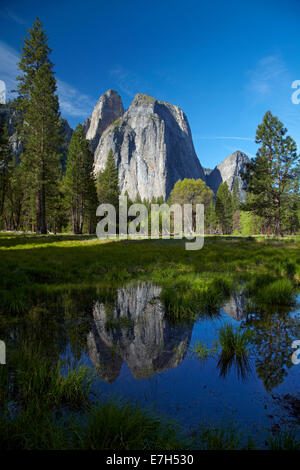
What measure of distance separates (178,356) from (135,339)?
32.3 inches

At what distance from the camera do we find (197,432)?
2.03 m

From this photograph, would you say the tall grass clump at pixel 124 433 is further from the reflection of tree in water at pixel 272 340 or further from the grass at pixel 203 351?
the grass at pixel 203 351

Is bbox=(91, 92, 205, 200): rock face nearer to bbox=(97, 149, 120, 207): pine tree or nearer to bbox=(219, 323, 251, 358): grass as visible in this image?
bbox=(97, 149, 120, 207): pine tree

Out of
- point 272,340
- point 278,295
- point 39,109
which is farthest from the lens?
point 39,109

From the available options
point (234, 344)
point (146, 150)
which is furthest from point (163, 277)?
point (146, 150)

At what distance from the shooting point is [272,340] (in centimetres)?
379

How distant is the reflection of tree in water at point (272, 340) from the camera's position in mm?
2963

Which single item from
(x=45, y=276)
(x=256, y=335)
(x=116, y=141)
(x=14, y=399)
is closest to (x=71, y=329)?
(x=14, y=399)

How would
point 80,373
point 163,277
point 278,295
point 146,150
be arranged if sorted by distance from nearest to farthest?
point 80,373
point 278,295
point 163,277
point 146,150

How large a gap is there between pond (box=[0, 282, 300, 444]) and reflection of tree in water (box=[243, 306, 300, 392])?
1 cm

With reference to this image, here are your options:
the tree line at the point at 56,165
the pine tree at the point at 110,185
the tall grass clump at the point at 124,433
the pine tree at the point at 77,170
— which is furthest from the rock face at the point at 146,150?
the tall grass clump at the point at 124,433

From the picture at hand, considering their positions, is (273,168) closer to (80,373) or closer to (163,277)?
(163,277)

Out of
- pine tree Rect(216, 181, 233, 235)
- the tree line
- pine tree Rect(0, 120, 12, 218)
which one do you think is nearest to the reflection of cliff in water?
the tree line

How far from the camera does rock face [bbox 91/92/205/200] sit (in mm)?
166125
